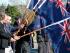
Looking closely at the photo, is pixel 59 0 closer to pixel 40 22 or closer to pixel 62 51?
pixel 40 22

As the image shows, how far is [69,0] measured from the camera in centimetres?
841

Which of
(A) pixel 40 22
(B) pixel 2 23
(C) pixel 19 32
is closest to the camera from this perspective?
(B) pixel 2 23

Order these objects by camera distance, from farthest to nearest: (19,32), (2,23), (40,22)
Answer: (40,22) → (19,32) → (2,23)

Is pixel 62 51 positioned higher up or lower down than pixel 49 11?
lower down

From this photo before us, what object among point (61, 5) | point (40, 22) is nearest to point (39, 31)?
point (40, 22)

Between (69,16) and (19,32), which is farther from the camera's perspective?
(69,16)

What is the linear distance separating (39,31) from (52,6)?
0.79 m

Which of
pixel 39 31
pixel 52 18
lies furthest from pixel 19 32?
pixel 52 18

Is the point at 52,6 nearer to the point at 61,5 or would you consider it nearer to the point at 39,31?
the point at 61,5

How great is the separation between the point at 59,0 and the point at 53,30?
70cm

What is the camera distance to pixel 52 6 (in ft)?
27.8

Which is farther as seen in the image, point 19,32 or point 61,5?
point 61,5

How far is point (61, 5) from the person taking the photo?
8438mm

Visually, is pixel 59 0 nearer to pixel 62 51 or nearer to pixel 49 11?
pixel 49 11
